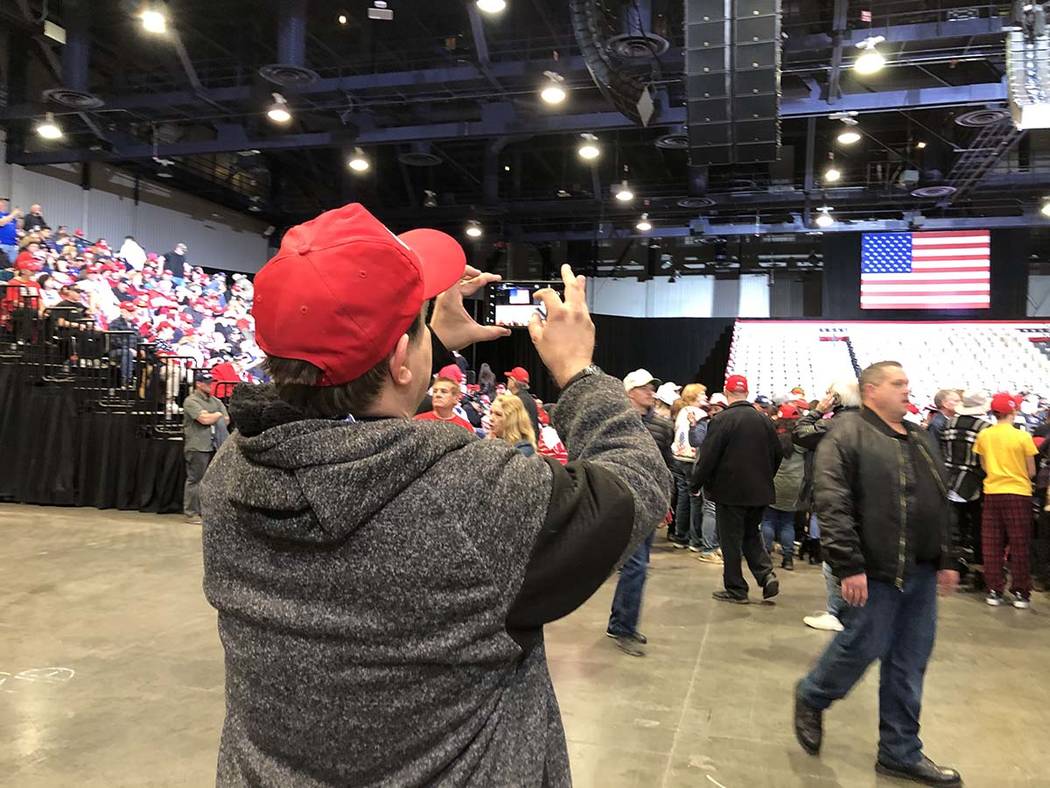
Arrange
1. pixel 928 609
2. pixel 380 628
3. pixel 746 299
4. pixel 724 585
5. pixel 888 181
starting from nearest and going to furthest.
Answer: pixel 380 628
pixel 928 609
pixel 724 585
pixel 888 181
pixel 746 299

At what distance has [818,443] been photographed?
584 cm

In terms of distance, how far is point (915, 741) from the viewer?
3068 millimetres

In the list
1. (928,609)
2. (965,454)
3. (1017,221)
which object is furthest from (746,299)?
(928,609)

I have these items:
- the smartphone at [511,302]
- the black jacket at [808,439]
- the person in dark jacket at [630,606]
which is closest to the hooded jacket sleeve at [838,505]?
the person in dark jacket at [630,606]

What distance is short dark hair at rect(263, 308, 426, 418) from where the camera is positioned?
2.79 feet

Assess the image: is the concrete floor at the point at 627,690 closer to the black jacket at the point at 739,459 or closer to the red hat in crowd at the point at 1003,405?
the black jacket at the point at 739,459

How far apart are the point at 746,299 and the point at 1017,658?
54.3ft

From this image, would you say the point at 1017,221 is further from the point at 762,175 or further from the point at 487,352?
the point at 487,352

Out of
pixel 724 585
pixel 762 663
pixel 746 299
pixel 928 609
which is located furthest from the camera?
pixel 746 299

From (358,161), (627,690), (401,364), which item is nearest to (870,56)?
(627,690)

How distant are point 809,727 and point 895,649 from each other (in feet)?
1.71

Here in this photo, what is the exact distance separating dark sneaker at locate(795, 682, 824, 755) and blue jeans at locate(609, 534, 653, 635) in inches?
53.3

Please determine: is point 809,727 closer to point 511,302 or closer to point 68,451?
point 68,451

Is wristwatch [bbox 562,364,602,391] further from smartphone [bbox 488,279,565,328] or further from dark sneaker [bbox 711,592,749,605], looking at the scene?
smartphone [bbox 488,279,565,328]
